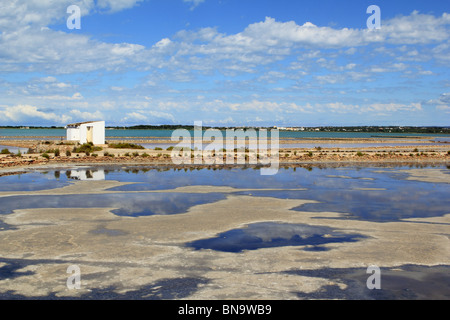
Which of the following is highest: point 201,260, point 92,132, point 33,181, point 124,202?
point 92,132

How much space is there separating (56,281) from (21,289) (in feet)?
1.89

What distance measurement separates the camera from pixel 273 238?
10.7m

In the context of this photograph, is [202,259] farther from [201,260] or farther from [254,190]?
[254,190]

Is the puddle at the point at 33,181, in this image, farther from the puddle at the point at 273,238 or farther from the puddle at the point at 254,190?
the puddle at the point at 273,238

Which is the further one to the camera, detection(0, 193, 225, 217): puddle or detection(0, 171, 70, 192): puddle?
detection(0, 171, 70, 192): puddle

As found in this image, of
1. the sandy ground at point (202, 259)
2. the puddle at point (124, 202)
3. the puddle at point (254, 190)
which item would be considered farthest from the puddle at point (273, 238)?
the puddle at point (124, 202)

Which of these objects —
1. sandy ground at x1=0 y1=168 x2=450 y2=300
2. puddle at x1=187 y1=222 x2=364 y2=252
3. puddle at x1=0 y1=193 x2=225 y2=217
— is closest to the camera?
sandy ground at x1=0 y1=168 x2=450 y2=300

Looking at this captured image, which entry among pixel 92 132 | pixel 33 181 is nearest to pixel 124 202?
pixel 33 181

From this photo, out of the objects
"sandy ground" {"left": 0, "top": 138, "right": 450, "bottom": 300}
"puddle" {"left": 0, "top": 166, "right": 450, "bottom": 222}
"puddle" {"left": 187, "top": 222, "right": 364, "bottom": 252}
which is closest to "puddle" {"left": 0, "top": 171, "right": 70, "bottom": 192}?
"puddle" {"left": 0, "top": 166, "right": 450, "bottom": 222}

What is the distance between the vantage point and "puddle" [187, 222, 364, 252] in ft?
32.6

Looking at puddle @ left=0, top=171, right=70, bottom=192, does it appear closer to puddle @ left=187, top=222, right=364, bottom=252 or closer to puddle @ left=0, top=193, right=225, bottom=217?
puddle @ left=0, top=193, right=225, bottom=217

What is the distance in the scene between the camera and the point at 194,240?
10.5 metres

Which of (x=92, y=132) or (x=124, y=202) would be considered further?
(x=92, y=132)
